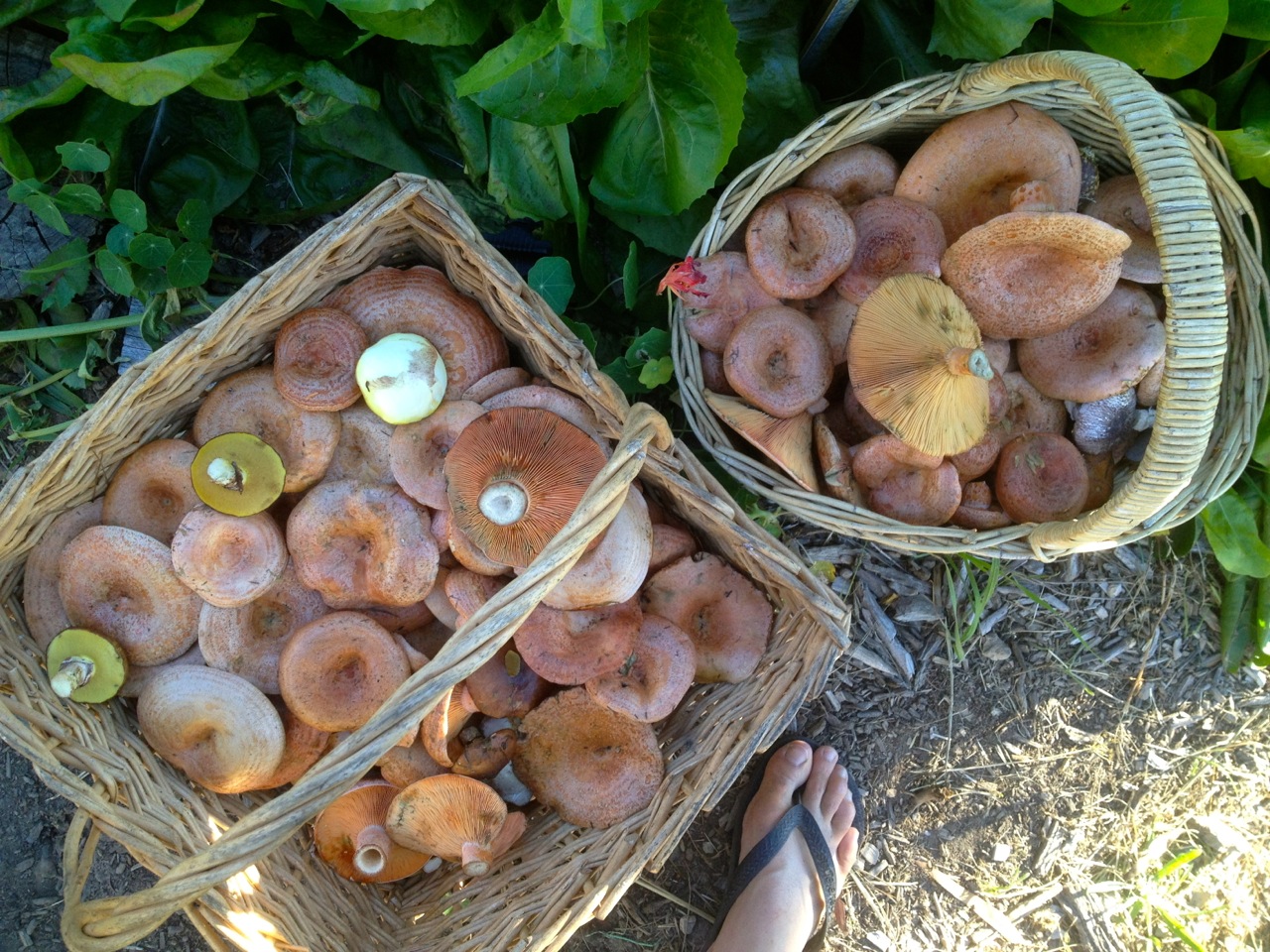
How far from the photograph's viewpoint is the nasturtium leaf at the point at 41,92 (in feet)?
7.11

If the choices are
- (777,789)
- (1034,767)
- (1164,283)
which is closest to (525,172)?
(1164,283)

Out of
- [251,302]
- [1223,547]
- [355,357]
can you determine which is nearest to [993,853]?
[1223,547]

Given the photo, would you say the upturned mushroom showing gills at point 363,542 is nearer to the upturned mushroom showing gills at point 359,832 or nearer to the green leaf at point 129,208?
the upturned mushroom showing gills at point 359,832

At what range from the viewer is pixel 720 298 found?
2297mm

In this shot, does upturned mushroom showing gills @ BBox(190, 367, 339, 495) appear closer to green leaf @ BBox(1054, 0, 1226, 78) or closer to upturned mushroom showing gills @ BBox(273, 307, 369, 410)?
upturned mushroom showing gills @ BBox(273, 307, 369, 410)

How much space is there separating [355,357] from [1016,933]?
2886 millimetres

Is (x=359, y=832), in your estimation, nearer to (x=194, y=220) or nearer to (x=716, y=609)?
(x=716, y=609)

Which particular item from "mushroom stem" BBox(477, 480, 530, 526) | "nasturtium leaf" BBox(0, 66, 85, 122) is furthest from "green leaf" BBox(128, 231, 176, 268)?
"mushroom stem" BBox(477, 480, 530, 526)

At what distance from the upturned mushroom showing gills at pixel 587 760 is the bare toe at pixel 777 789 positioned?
982 mm

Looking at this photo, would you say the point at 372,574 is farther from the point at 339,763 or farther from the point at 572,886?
the point at 572,886

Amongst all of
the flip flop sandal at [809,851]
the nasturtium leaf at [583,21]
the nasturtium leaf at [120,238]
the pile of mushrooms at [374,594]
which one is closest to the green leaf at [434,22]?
the nasturtium leaf at [583,21]

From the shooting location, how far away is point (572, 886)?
7.06 ft

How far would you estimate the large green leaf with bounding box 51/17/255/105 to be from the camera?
1.97 m

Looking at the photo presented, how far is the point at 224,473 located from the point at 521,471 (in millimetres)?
705
